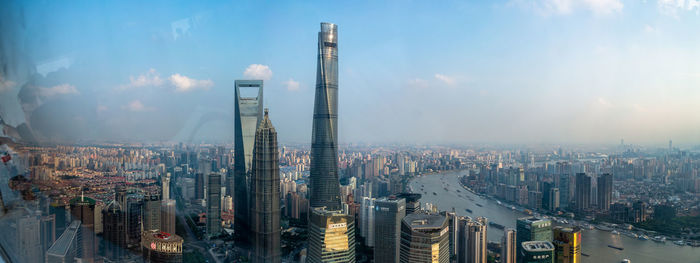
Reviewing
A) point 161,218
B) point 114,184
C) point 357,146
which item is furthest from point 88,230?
point 357,146

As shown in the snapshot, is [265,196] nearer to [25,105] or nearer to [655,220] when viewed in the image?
[25,105]

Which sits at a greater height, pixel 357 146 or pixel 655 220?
pixel 357 146

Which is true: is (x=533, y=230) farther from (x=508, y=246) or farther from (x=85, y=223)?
(x=85, y=223)

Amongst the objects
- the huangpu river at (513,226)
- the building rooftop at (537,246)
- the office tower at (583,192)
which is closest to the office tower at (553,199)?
the office tower at (583,192)

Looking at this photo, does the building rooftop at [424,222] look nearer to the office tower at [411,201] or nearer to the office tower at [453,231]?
the office tower at [453,231]

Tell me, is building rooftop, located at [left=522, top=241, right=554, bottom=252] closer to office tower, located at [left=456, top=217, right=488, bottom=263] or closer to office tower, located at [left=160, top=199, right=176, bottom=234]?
office tower, located at [left=456, top=217, right=488, bottom=263]

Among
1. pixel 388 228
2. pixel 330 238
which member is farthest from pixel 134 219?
pixel 388 228

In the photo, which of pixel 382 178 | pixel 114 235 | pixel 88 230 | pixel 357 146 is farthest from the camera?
pixel 382 178
